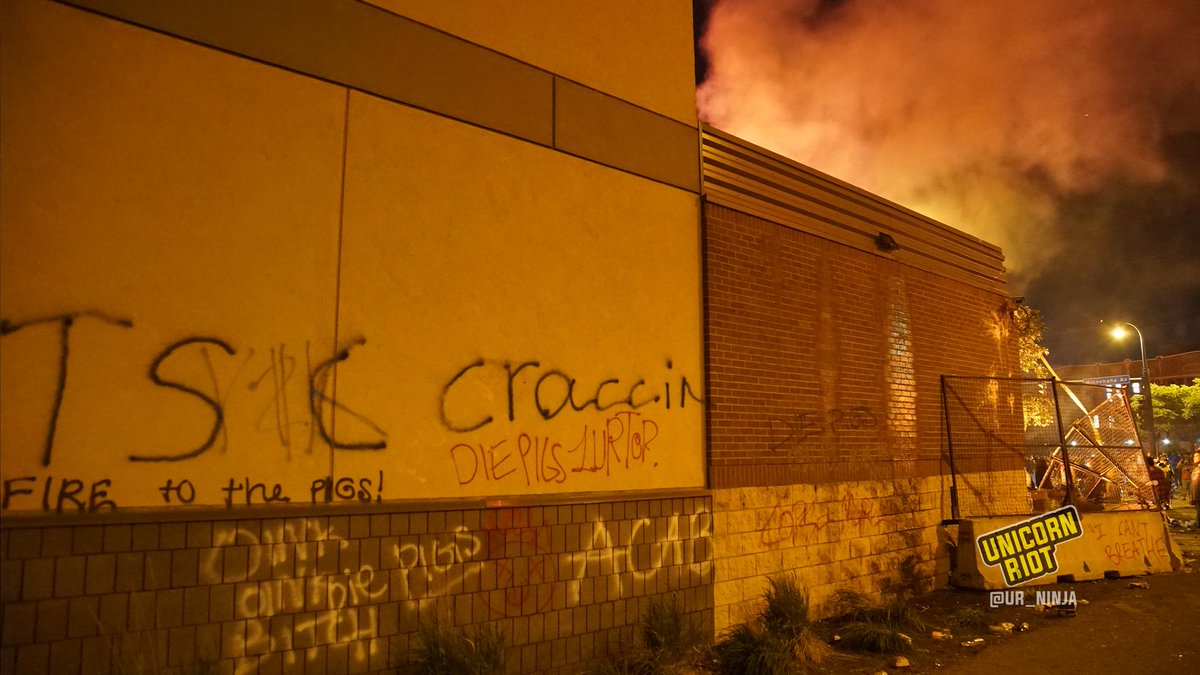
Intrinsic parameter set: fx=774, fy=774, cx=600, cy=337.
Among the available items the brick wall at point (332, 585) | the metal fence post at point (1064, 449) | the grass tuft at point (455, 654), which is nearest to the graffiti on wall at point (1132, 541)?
the metal fence post at point (1064, 449)

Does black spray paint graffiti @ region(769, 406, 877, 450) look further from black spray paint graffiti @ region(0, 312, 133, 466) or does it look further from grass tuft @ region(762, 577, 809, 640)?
black spray paint graffiti @ region(0, 312, 133, 466)

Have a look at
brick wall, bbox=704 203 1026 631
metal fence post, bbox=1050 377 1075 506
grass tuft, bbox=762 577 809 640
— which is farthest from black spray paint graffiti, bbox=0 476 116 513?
metal fence post, bbox=1050 377 1075 506

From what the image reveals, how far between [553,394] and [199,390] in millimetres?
2364

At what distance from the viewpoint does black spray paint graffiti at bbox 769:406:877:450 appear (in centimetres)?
732

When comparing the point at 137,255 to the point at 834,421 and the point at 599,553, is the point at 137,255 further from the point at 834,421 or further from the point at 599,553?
the point at 834,421

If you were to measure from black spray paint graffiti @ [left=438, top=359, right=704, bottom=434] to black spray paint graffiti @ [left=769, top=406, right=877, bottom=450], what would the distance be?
3.88 feet

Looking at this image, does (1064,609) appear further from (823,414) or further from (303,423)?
(303,423)

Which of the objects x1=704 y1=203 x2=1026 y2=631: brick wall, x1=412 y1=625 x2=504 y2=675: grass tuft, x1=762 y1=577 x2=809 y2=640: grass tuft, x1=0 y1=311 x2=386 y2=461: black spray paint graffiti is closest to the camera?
x1=0 y1=311 x2=386 y2=461: black spray paint graffiti

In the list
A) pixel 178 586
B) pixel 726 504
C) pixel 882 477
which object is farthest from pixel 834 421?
pixel 178 586

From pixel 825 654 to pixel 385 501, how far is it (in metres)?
3.77

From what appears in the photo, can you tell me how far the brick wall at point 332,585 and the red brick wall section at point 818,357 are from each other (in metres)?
1.27

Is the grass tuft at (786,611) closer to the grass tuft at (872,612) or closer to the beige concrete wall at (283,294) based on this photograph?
the grass tuft at (872,612)

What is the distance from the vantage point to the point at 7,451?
379 cm

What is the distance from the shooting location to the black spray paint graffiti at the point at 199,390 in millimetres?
3908
